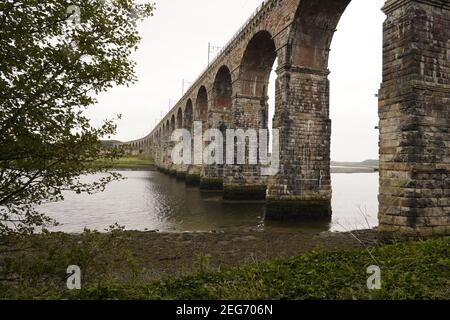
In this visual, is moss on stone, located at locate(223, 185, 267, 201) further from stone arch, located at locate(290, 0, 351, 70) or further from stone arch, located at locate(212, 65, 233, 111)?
stone arch, located at locate(290, 0, 351, 70)

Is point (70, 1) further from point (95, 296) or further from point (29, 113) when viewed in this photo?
point (95, 296)

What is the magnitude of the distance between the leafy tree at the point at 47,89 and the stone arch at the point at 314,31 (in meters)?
11.6

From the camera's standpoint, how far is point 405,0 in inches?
336

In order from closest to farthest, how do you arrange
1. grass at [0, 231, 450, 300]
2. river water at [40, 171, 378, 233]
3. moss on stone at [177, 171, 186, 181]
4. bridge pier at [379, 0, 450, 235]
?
grass at [0, 231, 450, 300], bridge pier at [379, 0, 450, 235], river water at [40, 171, 378, 233], moss on stone at [177, 171, 186, 181]

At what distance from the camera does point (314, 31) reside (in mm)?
15078

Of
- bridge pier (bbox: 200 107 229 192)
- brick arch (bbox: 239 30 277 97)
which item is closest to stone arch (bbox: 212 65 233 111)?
bridge pier (bbox: 200 107 229 192)

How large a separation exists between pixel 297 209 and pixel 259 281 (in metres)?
11.0

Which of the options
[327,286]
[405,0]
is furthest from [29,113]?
[405,0]

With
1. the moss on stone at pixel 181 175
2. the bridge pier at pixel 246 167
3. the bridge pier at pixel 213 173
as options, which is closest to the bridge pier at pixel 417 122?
the bridge pier at pixel 246 167

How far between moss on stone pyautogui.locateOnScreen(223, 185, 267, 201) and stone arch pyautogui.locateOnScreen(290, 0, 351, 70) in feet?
32.1

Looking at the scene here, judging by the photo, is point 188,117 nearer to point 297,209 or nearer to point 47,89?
point 297,209

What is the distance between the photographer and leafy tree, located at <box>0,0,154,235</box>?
13.2 ft
